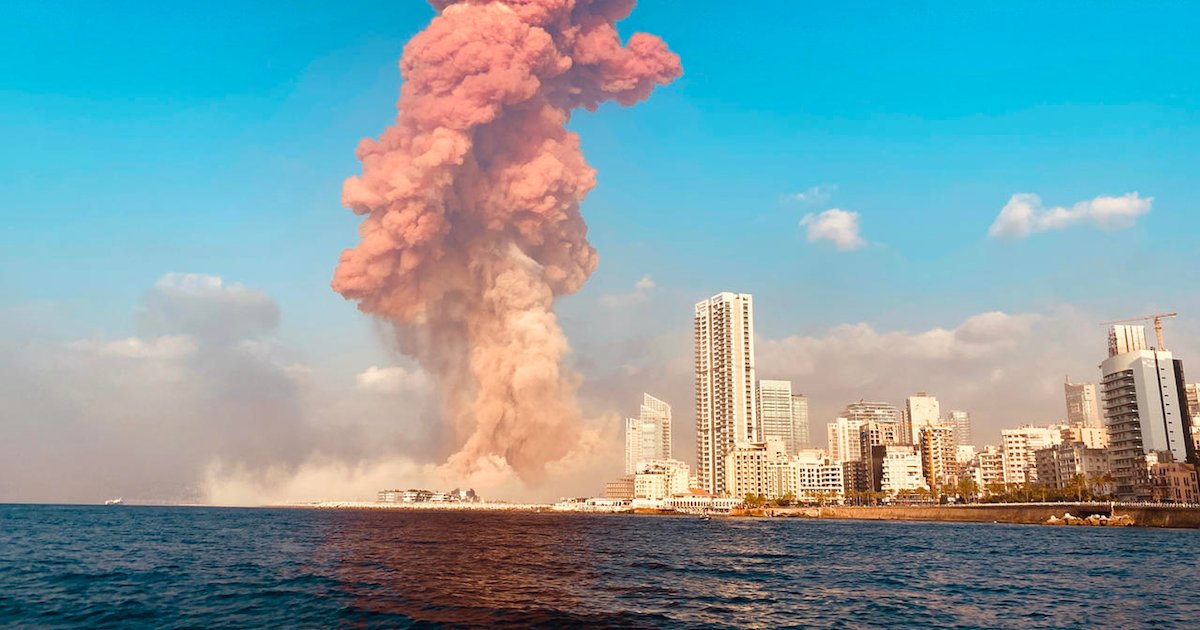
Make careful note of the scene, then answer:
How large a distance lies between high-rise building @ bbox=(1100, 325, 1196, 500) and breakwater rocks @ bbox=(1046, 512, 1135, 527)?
31026mm

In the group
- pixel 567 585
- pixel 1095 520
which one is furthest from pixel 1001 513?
pixel 567 585

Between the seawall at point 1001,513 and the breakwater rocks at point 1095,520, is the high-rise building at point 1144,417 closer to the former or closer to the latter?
the seawall at point 1001,513

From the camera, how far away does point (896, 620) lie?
29.2 m

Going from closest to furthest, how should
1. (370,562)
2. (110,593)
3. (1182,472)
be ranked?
(110,593)
(370,562)
(1182,472)

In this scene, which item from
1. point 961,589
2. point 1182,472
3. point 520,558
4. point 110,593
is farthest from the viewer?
point 1182,472

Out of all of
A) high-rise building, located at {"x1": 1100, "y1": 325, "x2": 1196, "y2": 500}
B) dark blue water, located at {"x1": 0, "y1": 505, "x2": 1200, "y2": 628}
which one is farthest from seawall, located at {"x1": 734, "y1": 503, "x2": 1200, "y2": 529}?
dark blue water, located at {"x1": 0, "y1": 505, "x2": 1200, "y2": 628}

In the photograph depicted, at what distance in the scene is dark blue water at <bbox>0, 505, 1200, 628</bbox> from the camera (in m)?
27.7

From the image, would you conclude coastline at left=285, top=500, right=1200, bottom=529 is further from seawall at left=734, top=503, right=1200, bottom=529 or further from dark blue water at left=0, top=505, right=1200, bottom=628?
dark blue water at left=0, top=505, right=1200, bottom=628

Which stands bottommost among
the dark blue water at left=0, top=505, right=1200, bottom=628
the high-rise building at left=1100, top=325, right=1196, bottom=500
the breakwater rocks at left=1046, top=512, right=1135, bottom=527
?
the breakwater rocks at left=1046, top=512, right=1135, bottom=527

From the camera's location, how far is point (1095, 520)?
128m

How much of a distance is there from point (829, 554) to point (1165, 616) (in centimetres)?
3111

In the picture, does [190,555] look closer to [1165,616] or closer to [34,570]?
[34,570]

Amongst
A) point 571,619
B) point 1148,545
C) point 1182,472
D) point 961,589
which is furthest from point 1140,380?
point 571,619

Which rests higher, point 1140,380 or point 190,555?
point 1140,380
